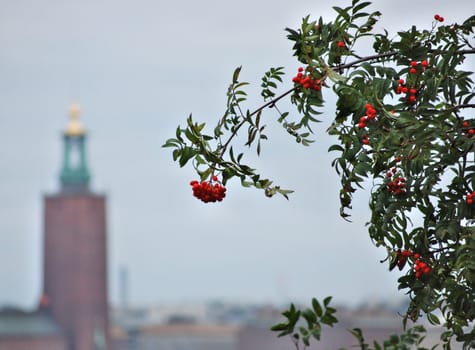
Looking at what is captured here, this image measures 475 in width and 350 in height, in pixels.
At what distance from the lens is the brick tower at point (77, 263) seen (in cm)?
9781

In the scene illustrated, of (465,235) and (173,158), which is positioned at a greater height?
(173,158)

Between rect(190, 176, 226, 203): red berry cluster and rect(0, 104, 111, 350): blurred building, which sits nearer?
rect(190, 176, 226, 203): red berry cluster

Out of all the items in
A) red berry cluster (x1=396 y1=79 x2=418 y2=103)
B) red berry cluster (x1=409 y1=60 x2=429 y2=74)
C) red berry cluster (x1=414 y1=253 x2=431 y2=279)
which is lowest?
red berry cluster (x1=414 y1=253 x2=431 y2=279)

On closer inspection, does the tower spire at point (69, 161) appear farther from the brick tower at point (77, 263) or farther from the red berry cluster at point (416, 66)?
the red berry cluster at point (416, 66)

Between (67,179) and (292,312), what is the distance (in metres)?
98.3

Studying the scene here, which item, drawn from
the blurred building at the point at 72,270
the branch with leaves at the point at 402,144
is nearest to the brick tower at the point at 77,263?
the blurred building at the point at 72,270

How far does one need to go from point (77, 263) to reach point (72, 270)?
2.26ft

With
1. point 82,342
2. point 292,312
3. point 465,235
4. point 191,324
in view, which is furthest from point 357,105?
point 191,324

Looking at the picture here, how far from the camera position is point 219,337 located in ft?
389

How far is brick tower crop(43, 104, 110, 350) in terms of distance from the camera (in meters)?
97.8

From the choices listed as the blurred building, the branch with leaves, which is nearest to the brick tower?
the blurred building

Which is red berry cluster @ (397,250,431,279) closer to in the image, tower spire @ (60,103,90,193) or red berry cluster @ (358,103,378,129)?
red berry cluster @ (358,103,378,129)

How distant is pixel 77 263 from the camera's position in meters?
98.9

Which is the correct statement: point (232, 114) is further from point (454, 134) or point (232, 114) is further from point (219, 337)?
point (219, 337)
